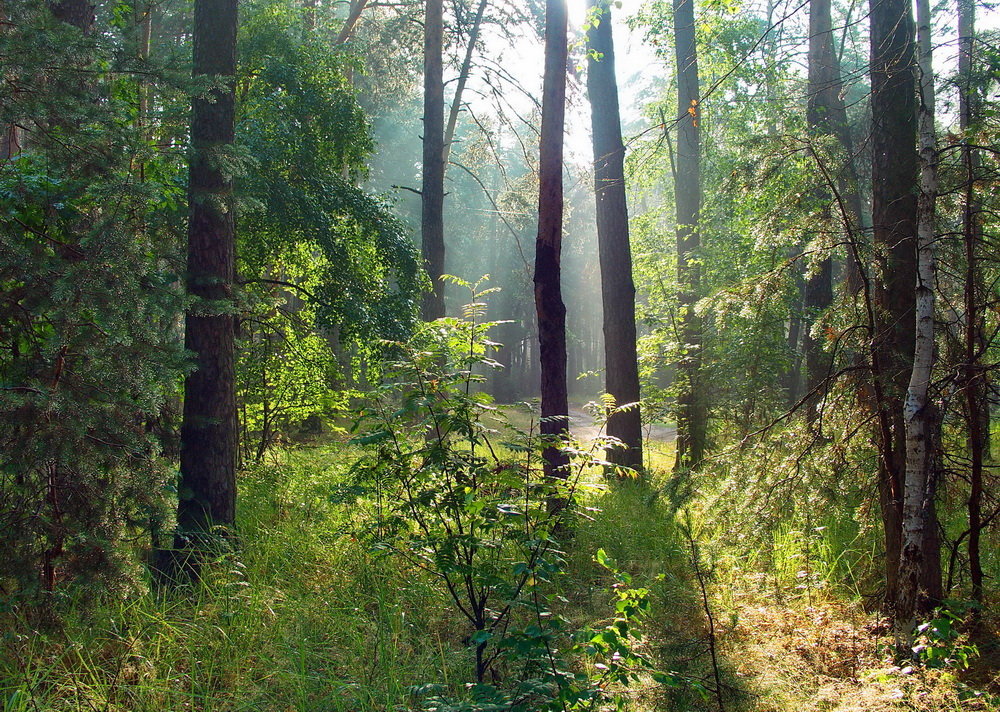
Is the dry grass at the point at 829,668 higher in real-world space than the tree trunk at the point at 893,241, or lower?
lower

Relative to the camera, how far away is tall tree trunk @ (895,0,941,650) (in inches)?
166

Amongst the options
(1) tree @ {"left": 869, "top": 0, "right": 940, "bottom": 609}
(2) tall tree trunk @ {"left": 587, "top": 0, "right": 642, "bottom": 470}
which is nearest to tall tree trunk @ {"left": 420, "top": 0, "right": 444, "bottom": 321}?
(2) tall tree trunk @ {"left": 587, "top": 0, "right": 642, "bottom": 470}

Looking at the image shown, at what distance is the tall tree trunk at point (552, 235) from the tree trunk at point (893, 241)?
10.5 feet

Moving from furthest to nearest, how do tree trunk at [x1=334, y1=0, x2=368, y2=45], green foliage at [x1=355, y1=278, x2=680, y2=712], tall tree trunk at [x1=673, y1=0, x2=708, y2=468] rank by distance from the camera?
tree trunk at [x1=334, y1=0, x2=368, y2=45] → tall tree trunk at [x1=673, y1=0, x2=708, y2=468] → green foliage at [x1=355, y1=278, x2=680, y2=712]

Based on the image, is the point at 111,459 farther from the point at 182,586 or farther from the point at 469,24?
the point at 469,24

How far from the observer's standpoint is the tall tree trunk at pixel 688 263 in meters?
10.8

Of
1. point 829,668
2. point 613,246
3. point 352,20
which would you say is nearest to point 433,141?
point 352,20

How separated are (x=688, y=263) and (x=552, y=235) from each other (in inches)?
203

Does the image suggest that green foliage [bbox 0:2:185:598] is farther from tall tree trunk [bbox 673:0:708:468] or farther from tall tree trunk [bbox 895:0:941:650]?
tall tree trunk [bbox 673:0:708:468]

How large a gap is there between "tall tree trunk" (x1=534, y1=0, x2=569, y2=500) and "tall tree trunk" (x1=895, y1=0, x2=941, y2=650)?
354 centimetres

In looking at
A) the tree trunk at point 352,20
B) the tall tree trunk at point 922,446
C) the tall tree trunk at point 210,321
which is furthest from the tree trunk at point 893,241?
the tree trunk at point 352,20

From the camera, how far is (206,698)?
3619 millimetres

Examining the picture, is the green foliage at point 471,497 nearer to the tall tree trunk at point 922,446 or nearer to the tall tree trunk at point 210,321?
the tall tree trunk at point 922,446

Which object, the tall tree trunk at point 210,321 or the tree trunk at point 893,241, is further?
the tall tree trunk at point 210,321
